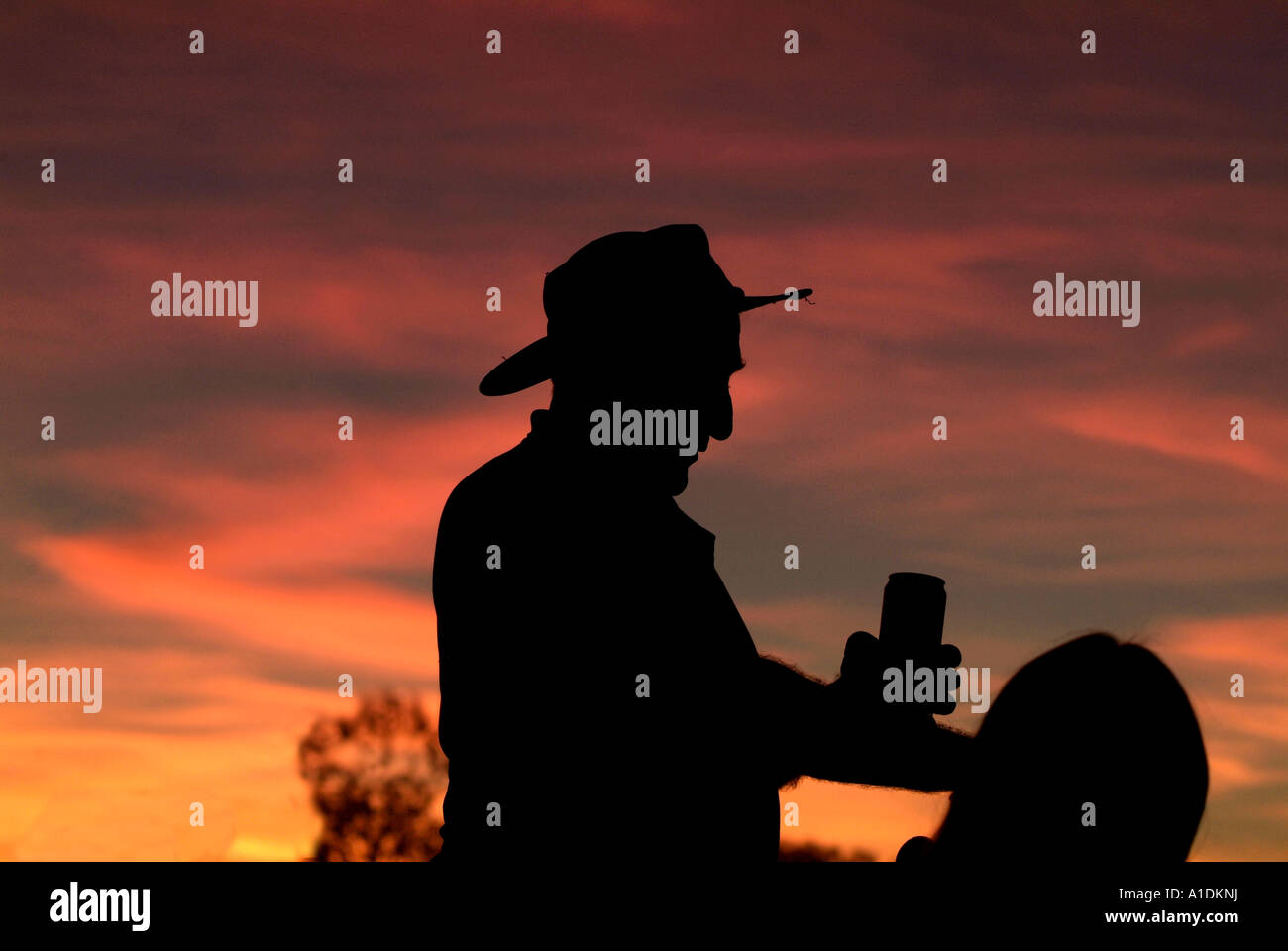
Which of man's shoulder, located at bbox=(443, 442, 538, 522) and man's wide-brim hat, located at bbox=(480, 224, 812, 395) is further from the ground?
man's wide-brim hat, located at bbox=(480, 224, 812, 395)

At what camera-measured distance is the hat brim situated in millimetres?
3646

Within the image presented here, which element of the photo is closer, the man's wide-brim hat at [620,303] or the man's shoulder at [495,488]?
the man's shoulder at [495,488]

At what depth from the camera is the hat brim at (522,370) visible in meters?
3.65

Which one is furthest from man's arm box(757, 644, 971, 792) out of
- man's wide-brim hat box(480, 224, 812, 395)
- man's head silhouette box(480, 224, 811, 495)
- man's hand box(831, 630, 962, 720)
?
man's wide-brim hat box(480, 224, 812, 395)

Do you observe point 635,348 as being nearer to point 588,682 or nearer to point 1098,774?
point 588,682

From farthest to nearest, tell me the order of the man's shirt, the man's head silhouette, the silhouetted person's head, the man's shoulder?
the man's head silhouette, the man's shoulder, the man's shirt, the silhouetted person's head

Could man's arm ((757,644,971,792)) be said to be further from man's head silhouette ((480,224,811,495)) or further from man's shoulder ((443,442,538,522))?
man's shoulder ((443,442,538,522))

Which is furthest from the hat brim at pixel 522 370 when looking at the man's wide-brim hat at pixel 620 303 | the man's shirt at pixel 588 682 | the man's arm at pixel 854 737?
the man's arm at pixel 854 737

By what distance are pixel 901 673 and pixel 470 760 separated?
1.16 m

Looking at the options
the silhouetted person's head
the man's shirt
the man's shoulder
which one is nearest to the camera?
the silhouetted person's head

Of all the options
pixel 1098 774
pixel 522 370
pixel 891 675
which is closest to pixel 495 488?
pixel 522 370

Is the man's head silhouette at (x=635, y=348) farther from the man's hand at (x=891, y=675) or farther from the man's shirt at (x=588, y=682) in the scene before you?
the man's hand at (x=891, y=675)

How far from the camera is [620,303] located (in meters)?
3.53
